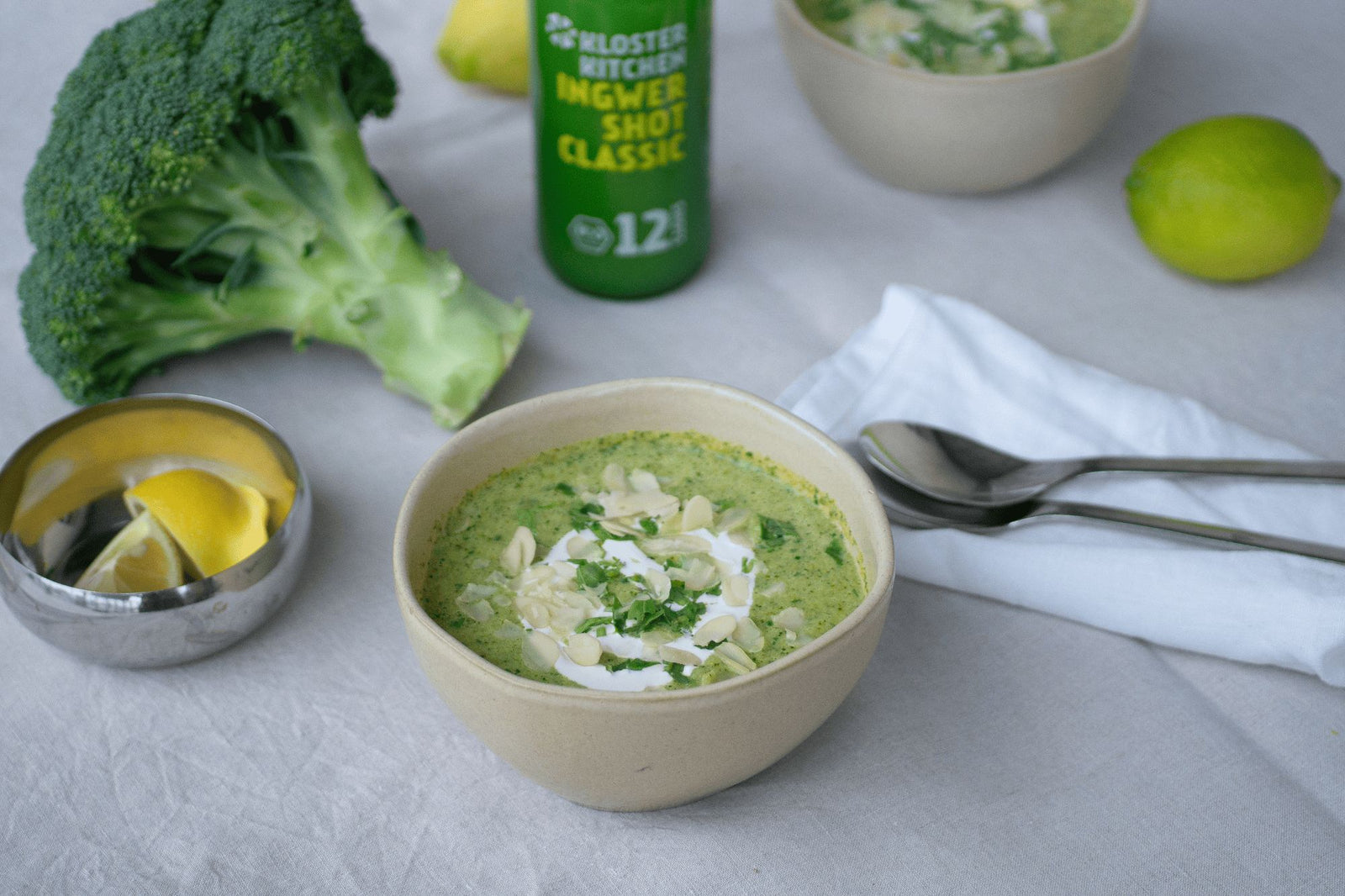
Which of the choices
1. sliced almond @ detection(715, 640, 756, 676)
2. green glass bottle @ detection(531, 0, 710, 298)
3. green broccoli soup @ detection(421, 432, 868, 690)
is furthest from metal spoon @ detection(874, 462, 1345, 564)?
green glass bottle @ detection(531, 0, 710, 298)

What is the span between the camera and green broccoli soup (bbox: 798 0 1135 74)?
1237 mm

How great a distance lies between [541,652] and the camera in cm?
73

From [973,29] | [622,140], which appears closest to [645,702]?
[622,140]

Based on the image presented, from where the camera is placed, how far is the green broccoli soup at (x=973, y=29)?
124 cm

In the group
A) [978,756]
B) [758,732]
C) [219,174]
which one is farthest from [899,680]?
[219,174]

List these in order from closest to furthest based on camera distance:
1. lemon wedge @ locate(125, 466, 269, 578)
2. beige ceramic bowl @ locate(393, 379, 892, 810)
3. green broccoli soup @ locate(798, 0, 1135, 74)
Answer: beige ceramic bowl @ locate(393, 379, 892, 810)
lemon wedge @ locate(125, 466, 269, 578)
green broccoli soup @ locate(798, 0, 1135, 74)

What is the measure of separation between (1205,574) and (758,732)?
39 cm

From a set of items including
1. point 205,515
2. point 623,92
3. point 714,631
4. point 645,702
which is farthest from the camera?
point 623,92

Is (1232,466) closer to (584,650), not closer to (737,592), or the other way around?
(737,592)

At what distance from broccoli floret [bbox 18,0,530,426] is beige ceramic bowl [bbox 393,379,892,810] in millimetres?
287

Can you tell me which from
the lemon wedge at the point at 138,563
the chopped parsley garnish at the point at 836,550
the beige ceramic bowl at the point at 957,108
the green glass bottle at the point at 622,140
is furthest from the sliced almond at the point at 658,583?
the beige ceramic bowl at the point at 957,108

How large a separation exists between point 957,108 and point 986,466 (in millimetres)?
415

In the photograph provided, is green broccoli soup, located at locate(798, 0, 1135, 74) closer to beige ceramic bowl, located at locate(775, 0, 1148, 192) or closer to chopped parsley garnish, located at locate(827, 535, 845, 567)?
beige ceramic bowl, located at locate(775, 0, 1148, 192)

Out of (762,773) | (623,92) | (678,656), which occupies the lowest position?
(762,773)
